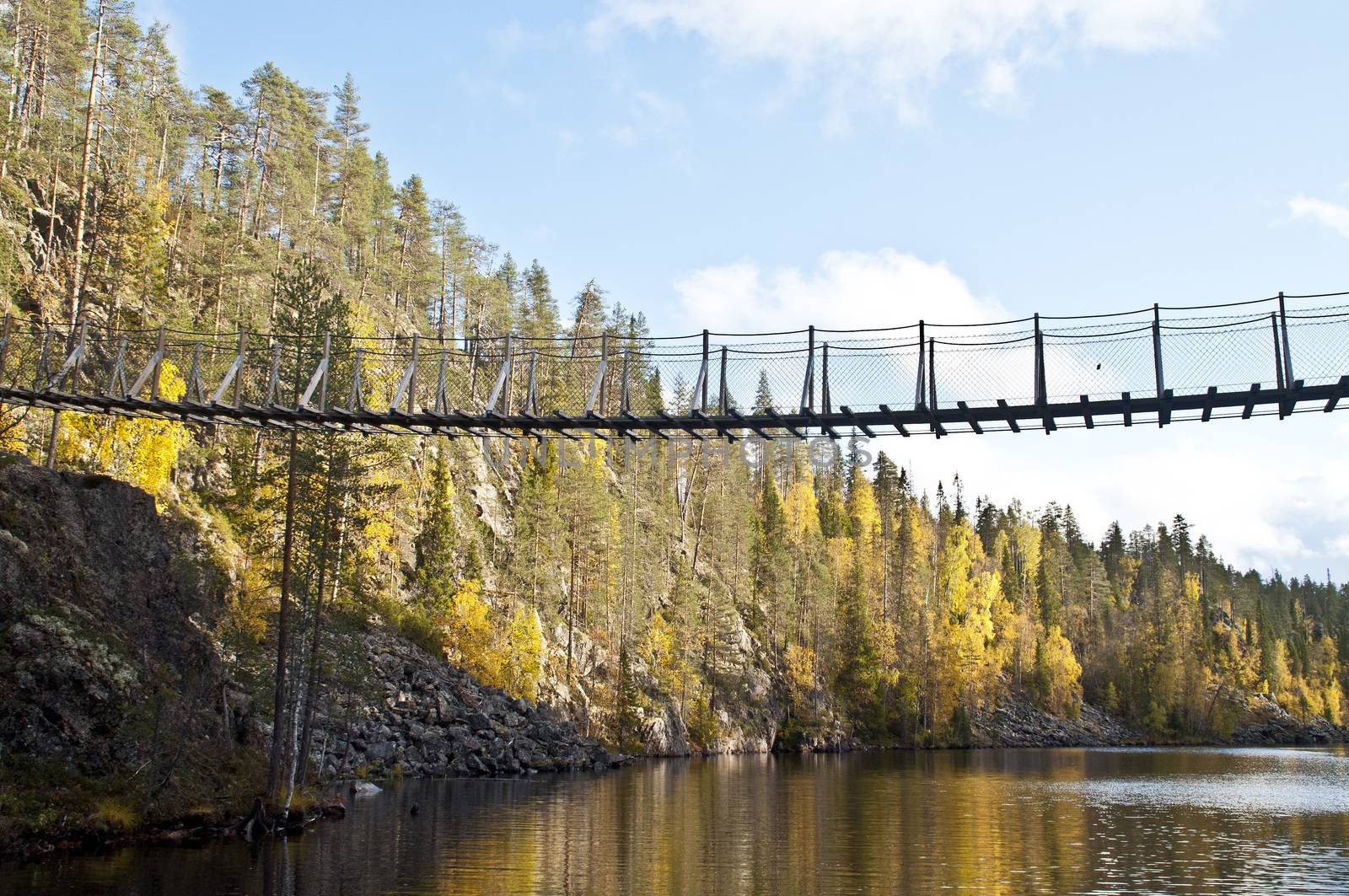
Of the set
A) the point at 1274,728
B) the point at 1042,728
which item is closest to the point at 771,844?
the point at 1042,728

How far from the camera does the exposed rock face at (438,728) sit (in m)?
44.0

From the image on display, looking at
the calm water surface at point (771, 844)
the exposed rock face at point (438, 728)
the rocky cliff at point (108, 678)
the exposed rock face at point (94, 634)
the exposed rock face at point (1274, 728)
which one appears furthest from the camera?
the exposed rock face at point (1274, 728)

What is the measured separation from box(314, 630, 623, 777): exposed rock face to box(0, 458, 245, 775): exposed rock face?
12322 millimetres

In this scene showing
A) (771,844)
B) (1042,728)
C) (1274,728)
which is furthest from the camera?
(1274,728)

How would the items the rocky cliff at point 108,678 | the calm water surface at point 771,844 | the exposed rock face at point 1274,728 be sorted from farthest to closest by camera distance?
the exposed rock face at point 1274,728, the rocky cliff at point 108,678, the calm water surface at point 771,844

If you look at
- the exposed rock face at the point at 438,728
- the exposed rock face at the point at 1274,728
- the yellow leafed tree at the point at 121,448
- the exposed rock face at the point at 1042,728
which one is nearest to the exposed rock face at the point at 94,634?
the yellow leafed tree at the point at 121,448

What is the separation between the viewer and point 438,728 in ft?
158

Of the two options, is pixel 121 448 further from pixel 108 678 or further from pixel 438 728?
pixel 108 678

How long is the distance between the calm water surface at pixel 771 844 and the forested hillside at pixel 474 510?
654 cm

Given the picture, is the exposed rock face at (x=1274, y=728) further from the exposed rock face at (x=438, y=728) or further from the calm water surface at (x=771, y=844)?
the exposed rock face at (x=438, y=728)

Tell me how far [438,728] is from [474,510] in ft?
59.5

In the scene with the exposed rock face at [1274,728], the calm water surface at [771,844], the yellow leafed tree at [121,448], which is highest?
the yellow leafed tree at [121,448]

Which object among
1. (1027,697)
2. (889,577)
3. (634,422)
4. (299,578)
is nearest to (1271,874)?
(634,422)

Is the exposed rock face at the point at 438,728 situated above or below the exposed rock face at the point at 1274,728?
above
